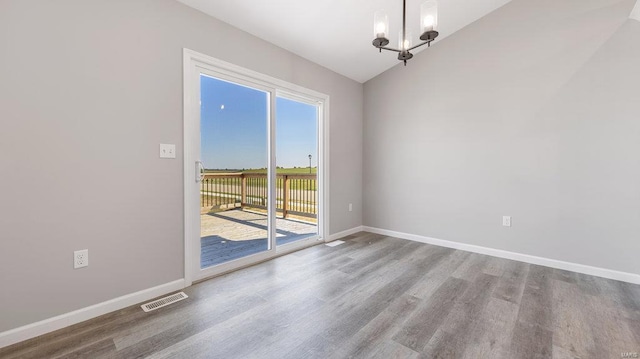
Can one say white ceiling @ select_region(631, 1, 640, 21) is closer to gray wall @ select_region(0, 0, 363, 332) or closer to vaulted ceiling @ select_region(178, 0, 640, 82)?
vaulted ceiling @ select_region(178, 0, 640, 82)

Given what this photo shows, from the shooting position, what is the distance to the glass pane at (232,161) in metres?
2.65

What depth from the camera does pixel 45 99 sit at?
1672 mm

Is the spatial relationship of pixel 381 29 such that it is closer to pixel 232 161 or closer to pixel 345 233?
pixel 232 161

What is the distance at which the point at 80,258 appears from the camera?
5.95 feet

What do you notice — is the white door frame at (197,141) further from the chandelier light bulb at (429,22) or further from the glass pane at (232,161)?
the chandelier light bulb at (429,22)

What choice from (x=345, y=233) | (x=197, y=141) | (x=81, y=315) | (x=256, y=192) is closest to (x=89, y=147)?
(x=197, y=141)

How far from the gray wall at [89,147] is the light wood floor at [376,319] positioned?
329mm

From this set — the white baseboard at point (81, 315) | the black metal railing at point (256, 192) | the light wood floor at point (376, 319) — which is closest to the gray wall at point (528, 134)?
the light wood floor at point (376, 319)

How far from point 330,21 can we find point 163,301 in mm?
3136

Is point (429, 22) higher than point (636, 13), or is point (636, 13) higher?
point (636, 13)

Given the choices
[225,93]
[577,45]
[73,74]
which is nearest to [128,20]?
[73,74]

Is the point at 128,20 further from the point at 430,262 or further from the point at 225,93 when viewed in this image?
the point at 430,262

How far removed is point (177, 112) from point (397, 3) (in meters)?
2.47

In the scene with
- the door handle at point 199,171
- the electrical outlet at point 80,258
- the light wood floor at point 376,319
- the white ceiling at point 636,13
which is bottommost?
the light wood floor at point 376,319
